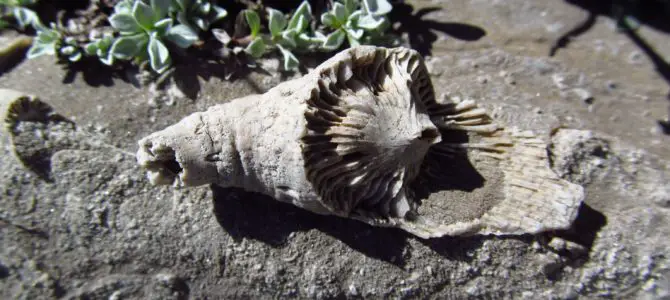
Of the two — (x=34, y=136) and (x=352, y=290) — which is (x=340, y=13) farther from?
(x=34, y=136)

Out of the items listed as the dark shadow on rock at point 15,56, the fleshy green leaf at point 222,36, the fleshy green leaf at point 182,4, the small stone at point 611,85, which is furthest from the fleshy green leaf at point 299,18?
the small stone at point 611,85

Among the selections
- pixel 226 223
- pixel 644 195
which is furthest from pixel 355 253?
pixel 644 195

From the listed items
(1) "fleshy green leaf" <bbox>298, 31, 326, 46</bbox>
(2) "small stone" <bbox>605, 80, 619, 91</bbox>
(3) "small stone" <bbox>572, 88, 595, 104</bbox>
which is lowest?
(3) "small stone" <bbox>572, 88, 595, 104</bbox>

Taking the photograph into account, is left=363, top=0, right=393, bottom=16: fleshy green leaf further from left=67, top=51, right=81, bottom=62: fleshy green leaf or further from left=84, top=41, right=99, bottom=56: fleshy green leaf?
left=67, top=51, right=81, bottom=62: fleshy green leaf

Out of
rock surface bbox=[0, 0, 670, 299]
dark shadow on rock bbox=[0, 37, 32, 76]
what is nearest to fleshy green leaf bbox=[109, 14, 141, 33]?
rock surface bbox=[0, 0, 670, 299]

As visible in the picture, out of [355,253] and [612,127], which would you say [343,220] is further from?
[612,127]
